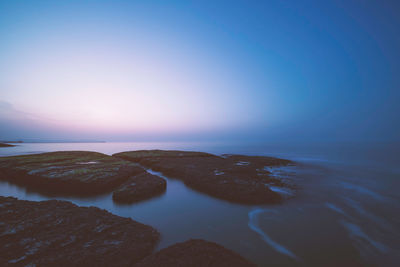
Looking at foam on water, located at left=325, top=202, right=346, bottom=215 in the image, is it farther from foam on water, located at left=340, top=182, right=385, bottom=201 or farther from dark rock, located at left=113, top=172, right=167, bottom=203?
dark rock, located at left=113, top=172, right=167, bottom=203

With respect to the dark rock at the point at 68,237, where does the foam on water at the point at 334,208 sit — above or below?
below

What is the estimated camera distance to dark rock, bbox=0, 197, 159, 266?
4.38 meters

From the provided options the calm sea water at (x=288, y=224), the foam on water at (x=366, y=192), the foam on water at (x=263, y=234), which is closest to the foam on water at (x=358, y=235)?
the calm sea water at (x=288, y=224)

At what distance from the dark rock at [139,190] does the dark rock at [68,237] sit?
109 inches

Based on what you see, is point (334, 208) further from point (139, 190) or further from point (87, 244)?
point (87, 244)

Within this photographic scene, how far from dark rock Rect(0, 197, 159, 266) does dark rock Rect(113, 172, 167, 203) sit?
9.11 feet

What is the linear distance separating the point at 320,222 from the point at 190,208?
7.63 metres

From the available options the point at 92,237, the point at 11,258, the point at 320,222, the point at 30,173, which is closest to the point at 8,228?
the point at 11,258

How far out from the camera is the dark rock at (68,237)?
4.38 metres

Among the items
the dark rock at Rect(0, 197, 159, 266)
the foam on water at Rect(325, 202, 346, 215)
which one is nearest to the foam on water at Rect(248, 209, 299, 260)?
the foam on water at Rect(325, 202, 346, 215)

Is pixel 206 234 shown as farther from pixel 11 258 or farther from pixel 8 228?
pixel 8 228

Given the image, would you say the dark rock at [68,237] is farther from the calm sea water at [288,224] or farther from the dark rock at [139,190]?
the dark rock at [139,190]

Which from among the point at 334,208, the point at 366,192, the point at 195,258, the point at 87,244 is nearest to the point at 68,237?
the point at 87,244

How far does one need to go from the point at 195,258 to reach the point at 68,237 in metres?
4.79
